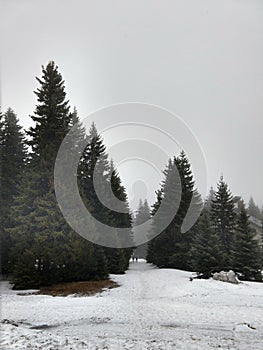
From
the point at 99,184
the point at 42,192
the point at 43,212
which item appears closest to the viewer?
the point at 43,212

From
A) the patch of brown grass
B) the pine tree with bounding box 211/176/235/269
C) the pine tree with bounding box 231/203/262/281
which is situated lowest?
the patch of brown grass

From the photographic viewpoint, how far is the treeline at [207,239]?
23.5m

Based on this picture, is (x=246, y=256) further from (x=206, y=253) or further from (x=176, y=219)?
(x=176, y=219)

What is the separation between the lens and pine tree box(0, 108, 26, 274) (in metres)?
20.5

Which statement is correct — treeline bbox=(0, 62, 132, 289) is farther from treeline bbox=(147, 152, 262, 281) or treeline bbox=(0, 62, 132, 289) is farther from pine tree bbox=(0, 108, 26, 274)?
treeline bbox=(147, 152, 262, 281)

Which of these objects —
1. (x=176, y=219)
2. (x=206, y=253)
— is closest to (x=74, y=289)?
(x=206, y=253)

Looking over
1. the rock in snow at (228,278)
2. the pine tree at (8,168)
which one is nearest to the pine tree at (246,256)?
the rock in snow at (228,278)

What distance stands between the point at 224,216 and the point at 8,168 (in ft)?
79.9

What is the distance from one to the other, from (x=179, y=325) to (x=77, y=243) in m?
10.0

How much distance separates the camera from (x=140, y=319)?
9672 mm

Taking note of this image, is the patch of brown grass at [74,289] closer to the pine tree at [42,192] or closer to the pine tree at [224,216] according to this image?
the pine tree at [42,192]

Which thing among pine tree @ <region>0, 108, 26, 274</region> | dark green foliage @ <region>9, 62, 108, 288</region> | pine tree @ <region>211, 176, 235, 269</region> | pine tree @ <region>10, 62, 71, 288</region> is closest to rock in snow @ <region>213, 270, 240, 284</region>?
dark green foliage @ <region>9, 62, 108, 288</region>

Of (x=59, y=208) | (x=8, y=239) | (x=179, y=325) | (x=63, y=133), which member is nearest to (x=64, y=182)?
(x=59, y=208)

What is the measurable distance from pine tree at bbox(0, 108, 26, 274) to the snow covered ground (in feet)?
17.9
